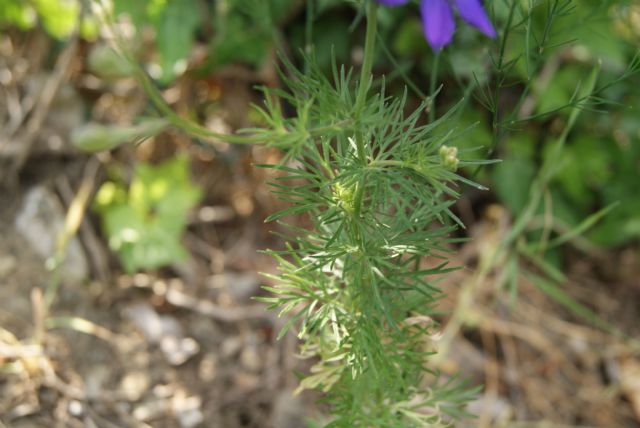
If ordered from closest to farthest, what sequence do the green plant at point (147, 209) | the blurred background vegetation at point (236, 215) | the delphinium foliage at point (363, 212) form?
the delphinium foliage at point (363, 212) → the blurred background vegetation at point (236, 215) → the green plant at point (147, 209)

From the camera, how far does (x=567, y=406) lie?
6.84 ft

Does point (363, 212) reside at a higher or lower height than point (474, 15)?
lower

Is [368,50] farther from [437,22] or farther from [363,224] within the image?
[363,224]

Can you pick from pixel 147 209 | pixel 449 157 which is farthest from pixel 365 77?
pixel 147 209

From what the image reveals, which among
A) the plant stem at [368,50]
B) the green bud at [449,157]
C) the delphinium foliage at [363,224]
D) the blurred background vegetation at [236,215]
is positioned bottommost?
the blurred background vegetation at [236,215]

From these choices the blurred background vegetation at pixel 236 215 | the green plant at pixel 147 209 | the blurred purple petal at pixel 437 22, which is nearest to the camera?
the blurred purple petal at pixel 437 22

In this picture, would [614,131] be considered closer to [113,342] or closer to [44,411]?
[113,342]

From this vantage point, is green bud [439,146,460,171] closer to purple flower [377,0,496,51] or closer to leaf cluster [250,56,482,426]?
leaf cluster [250,56,482,426]

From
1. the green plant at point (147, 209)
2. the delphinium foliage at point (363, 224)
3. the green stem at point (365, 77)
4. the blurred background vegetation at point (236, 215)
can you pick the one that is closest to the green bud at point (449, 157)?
the delphinium foliage at point (363, 224)

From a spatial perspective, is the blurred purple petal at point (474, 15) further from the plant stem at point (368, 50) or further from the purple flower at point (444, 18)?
the plant stem at point (368, 50)

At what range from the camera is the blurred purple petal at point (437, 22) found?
32.2 inches

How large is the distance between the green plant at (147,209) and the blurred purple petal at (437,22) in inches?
54.8

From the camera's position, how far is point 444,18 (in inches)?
33.0

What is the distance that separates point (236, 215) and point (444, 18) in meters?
1.63
